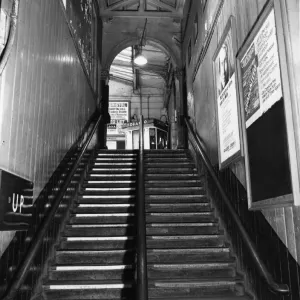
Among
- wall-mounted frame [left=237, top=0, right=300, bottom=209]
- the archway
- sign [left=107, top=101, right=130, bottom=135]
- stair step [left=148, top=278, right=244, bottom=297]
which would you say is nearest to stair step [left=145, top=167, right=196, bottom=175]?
stair step [left=148, top=278, right=244, bottom=297]

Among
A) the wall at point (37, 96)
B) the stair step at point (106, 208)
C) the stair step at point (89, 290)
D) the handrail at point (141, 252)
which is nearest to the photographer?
the handrail at point (141, 252)

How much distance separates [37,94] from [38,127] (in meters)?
0.33

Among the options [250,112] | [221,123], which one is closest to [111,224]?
[221,123]

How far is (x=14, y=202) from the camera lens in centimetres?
243

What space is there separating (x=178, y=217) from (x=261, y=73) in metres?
2.70

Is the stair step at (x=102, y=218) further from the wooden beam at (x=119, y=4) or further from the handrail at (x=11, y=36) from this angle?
the wooden beam at (x=119, y=4)

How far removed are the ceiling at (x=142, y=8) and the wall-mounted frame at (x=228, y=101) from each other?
6017 mm

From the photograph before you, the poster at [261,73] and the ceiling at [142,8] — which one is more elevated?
the ceiling at [142,8]

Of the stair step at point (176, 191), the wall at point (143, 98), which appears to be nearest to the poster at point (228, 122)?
the stair step at point (176, 191)

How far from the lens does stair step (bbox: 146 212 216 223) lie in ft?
15.9

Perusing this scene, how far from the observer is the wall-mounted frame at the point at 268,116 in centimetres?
231

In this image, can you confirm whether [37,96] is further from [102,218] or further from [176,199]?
[176,199]

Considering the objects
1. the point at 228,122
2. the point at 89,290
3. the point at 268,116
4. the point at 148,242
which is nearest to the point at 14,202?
the point at 89,290

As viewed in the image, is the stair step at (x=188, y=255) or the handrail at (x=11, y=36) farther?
the stair step at (x=188, y=255)
